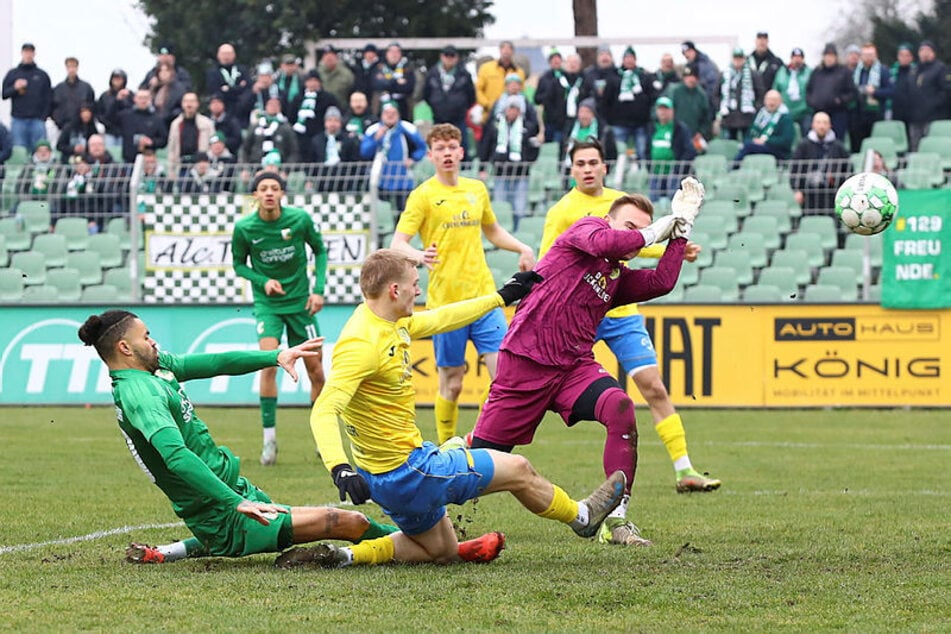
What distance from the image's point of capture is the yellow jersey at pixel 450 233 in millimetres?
10734

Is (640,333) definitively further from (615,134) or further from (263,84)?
(263,84)

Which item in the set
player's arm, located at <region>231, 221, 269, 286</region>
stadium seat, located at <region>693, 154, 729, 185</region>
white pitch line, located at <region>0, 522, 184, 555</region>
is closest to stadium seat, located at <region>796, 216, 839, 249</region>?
stadium seat, located at <region>693, 154, 729, 185</region>

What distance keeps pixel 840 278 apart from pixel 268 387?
8281 mm

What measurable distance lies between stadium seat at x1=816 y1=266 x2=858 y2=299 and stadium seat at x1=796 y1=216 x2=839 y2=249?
36 centimetres

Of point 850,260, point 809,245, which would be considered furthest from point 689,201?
point 809,245

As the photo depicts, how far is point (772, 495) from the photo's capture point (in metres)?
9.88

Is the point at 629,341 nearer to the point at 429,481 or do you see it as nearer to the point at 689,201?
the point at 689,201

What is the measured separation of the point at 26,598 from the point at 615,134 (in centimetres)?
1545

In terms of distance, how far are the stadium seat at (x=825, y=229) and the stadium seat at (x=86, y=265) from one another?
8.98 metres

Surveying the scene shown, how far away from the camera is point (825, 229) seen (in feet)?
59.8

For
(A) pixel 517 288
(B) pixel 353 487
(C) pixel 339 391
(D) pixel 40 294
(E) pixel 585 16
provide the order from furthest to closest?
(E) pixel 585 16 → (D) pixel 40 294 → (A) pixel 517 288 → (C) pixel 339 391 → (B) pixel 353 487

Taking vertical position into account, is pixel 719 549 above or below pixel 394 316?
below

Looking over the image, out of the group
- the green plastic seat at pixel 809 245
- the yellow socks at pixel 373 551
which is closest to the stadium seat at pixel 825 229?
the green plastic seat at pixel 809 245

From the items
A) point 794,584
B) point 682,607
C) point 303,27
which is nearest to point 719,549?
point 794,584
